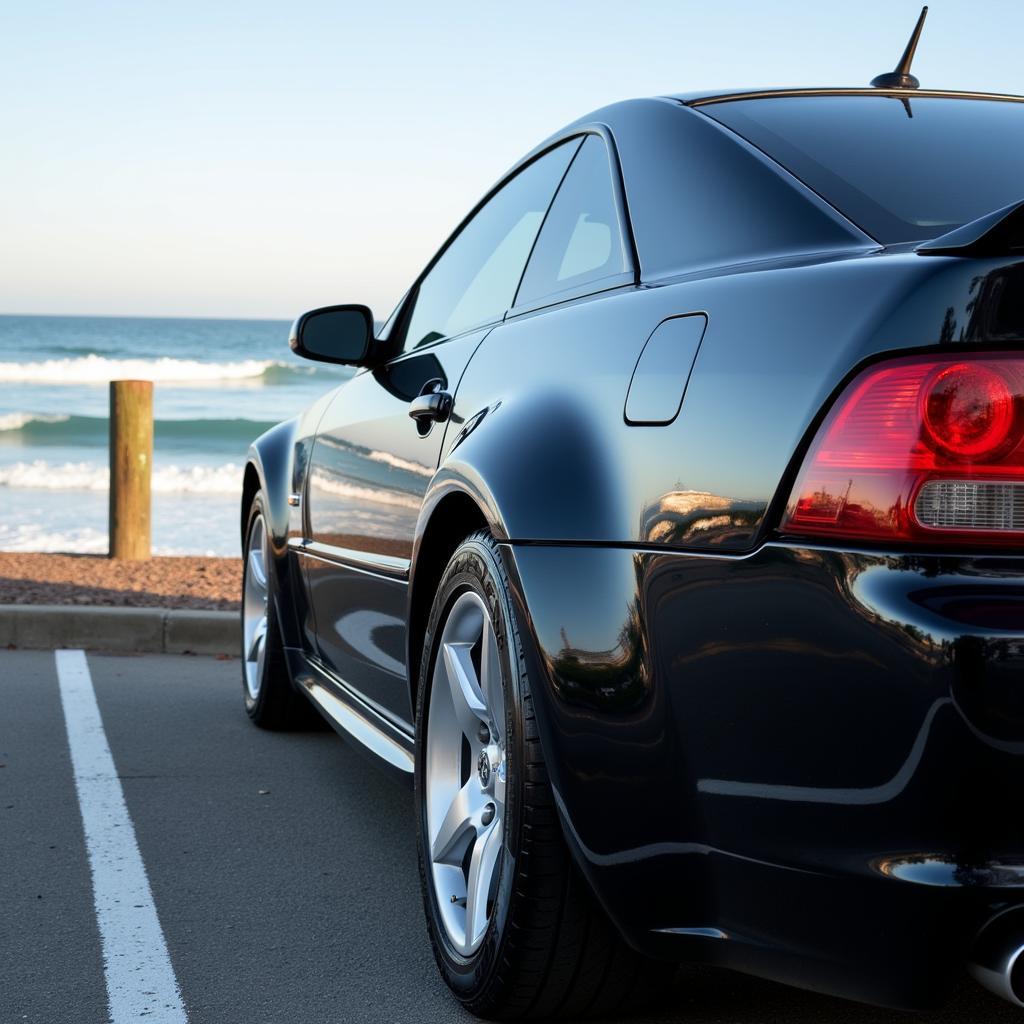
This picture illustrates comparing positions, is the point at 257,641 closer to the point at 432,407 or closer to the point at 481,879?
the point at 432,407

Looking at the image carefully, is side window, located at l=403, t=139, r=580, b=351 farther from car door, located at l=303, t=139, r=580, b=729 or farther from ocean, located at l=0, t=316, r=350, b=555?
ocean, located at l=0, t=316, r=350, b=555

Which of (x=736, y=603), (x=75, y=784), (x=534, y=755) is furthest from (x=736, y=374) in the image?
(x=75, y=784)

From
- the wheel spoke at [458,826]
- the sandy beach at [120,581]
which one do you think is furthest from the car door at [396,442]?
the sandy beach at [120,581]

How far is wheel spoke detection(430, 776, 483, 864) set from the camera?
2.60 m

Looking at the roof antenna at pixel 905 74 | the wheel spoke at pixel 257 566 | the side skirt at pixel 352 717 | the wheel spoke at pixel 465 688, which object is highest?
the roof antenna at pixel 905 74

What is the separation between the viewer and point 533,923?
221 cm

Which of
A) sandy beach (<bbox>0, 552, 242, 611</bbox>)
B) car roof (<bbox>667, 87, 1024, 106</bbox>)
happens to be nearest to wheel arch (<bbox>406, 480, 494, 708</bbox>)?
car roof (<bbox>667, 87, 1024, 106</bbox>)

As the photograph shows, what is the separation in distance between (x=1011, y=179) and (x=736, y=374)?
2.49 ft

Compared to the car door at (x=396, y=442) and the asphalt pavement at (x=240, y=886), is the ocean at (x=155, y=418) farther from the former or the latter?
the car door at (x=396, y=442)

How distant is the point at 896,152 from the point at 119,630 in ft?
17.2

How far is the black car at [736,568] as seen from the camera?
1643mm

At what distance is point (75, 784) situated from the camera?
425 cm

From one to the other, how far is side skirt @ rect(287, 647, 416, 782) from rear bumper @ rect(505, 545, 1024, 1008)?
1039 millimetres

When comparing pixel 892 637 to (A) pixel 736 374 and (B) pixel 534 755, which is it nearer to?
(A) pixel 736 374
